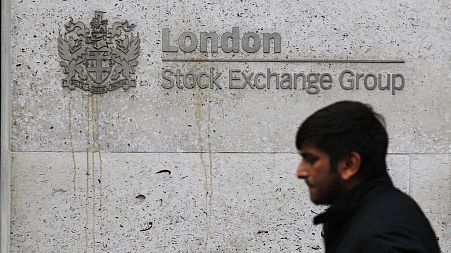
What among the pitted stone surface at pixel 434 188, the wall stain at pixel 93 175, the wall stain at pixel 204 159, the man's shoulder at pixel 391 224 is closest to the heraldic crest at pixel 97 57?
the wall stain at pixel 93 175

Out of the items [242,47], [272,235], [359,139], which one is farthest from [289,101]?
[359,139]

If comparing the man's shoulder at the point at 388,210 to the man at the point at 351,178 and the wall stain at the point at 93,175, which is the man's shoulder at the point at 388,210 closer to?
the man at the point at 351,178

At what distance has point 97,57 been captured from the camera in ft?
18.9

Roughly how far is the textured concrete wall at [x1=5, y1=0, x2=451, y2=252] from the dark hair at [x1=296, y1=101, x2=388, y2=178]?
116 inches

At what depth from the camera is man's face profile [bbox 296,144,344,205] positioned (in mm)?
→ 2822

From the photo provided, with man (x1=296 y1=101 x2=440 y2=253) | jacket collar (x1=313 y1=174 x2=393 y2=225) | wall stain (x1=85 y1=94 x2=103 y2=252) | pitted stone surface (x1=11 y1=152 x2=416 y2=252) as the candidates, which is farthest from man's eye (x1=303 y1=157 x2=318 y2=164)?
wall stain (x1=85 y1=94 x2=103 y2=252)

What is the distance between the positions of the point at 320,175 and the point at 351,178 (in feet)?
0.30

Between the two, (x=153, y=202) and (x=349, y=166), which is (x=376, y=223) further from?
(x=153, y=202)

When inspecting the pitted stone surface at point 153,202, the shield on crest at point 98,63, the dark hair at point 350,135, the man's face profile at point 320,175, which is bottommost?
the pitted stone surface at point 153,202

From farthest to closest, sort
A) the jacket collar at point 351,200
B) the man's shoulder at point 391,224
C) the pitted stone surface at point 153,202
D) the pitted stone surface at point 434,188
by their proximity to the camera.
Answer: the pitted stone surface at point 434,188 → the pitted stone surface at point 153,202 → the jacket collar at point 351,200 → the man's shoulder at point 391,224

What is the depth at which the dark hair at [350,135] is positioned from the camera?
279cm

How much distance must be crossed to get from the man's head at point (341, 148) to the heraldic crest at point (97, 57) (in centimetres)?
302

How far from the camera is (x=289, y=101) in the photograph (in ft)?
19.0

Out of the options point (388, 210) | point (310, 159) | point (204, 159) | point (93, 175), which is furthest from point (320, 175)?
point (93, 175)
